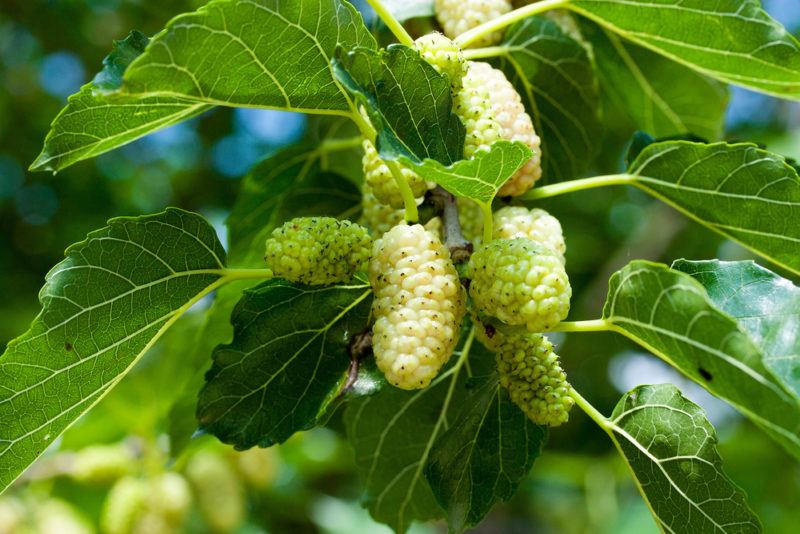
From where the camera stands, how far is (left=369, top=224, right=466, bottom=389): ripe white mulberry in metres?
0.72

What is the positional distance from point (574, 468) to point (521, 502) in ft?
1.67

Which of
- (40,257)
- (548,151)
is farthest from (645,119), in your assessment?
(40,257)

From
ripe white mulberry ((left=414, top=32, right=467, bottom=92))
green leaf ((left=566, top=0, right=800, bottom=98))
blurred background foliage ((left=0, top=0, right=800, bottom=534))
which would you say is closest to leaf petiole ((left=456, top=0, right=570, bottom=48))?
green leaf ((left=566, top=0, right=800, bottom=98))

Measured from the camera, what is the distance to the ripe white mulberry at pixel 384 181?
33.1 inches

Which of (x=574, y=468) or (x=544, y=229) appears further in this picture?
(x=574, y=468)

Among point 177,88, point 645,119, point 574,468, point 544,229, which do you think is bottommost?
point 574,468

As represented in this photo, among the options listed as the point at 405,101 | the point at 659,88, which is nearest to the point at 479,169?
the point at 405,101

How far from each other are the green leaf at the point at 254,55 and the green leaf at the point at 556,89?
0.37 metres

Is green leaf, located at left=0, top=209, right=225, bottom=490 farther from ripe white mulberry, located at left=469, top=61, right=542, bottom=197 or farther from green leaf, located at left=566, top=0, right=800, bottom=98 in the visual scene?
green leaf, located at left=566, top=0, right=800, bottom=98

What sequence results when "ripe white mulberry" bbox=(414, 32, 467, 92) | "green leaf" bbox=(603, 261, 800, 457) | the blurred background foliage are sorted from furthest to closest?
the blurred background foliage < "ripe white mulberry" bbox=(414, 32, 467, 92) < "green leaf" bbox=(603, 261, 800, 457)

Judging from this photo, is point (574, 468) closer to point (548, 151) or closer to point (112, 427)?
point (112, 427)

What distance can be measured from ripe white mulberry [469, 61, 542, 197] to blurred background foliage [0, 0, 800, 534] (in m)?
0.86

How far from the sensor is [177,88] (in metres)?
0.72

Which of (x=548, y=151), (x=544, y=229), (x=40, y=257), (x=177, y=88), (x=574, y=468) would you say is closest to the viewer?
(x=177, y=88)
